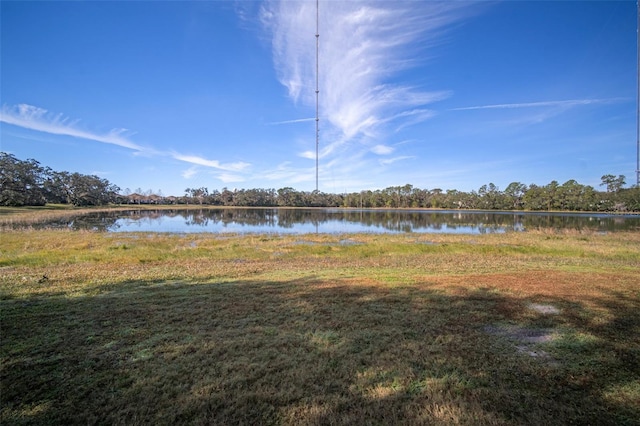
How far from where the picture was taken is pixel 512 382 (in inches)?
Answer: 139

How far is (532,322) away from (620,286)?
195 inches

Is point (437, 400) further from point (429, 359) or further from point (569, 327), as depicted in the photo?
point (569, 327)

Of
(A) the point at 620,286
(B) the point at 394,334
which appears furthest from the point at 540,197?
(B) the point at 394,334

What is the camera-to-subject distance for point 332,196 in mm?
150125

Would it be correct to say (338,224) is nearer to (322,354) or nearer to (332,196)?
(322,354)

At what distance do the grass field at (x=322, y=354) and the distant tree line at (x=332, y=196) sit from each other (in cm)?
8232

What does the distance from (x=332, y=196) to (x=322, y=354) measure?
480 ft

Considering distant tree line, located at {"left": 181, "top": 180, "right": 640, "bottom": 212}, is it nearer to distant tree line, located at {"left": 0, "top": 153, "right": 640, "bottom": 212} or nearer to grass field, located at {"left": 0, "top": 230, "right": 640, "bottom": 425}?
distant tree line, located at {"left": 0, "top": 153, "right": 640, "bottom": 212}

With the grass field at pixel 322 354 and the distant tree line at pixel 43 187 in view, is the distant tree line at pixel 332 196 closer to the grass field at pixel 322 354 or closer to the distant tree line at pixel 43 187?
the distant tree line at pixel 43 187

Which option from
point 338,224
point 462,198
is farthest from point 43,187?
point 462,198

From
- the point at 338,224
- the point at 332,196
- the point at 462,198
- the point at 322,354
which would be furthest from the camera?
the point at 332,196

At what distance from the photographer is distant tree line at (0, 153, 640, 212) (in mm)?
78406

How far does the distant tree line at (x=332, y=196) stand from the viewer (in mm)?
78406

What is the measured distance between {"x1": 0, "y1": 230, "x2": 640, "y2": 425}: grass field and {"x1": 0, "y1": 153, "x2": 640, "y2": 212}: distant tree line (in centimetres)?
8232
